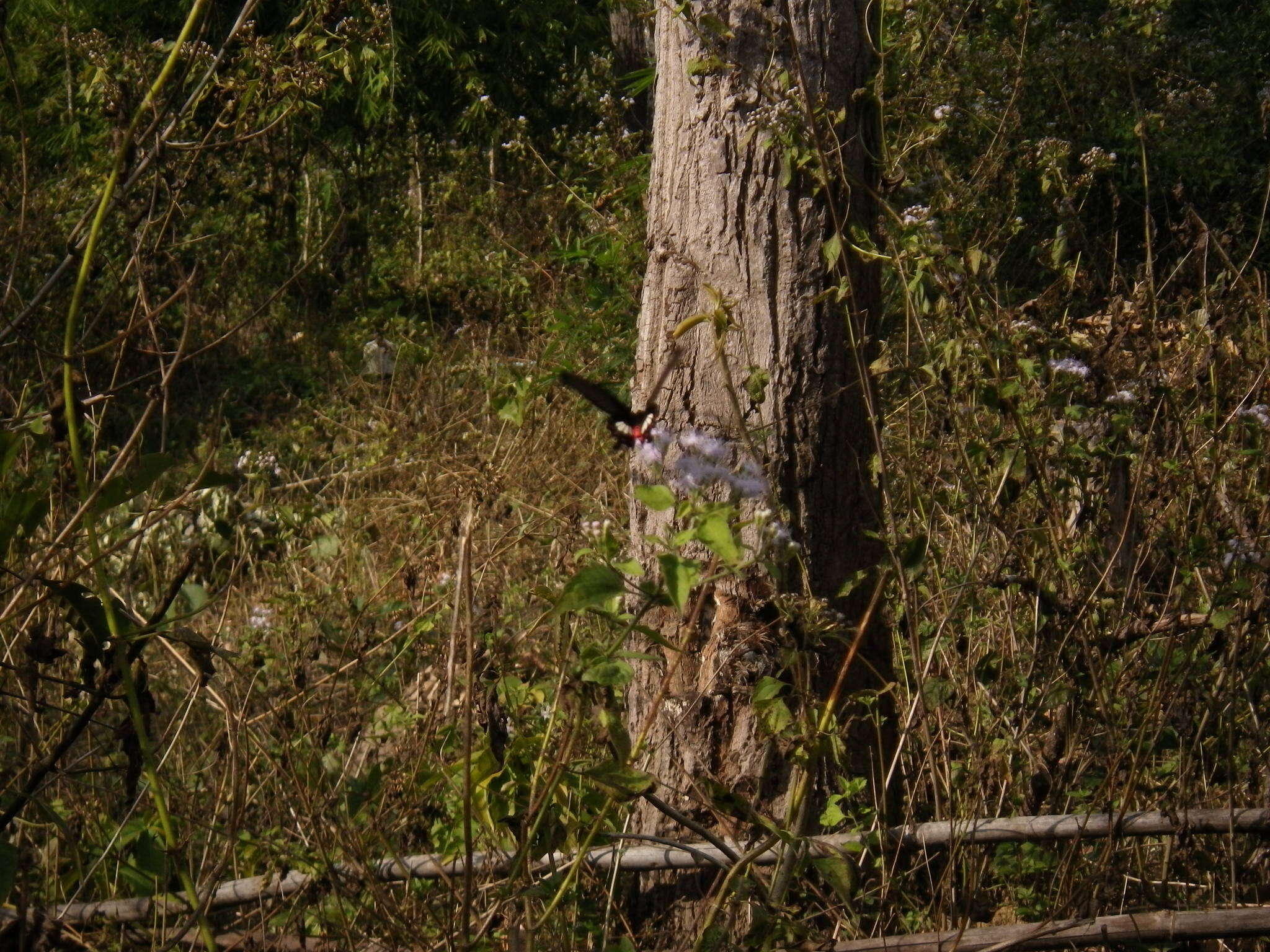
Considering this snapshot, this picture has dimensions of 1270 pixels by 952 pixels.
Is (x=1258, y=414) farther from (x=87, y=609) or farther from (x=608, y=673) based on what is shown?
(x=87, y=609)

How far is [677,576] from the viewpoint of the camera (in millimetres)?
1620

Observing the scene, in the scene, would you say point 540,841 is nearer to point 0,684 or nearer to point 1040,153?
point 0,684

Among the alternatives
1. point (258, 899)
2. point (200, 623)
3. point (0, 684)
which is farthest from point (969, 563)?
point (200, 623)

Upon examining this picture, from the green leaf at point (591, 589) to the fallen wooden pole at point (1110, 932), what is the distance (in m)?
0.92

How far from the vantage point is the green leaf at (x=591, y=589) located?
1621 millimetres

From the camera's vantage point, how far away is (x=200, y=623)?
4.52m

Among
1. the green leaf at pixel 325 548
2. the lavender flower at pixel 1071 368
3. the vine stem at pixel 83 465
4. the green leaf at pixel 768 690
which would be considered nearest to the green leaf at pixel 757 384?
the green leaf at pixel 768 690

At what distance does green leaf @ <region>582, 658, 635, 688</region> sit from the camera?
174 centimetres

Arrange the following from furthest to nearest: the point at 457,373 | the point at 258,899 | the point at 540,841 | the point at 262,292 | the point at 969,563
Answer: the point at 262,292, the point at 457,373, the point at 969,563, the point at 258,899, the point at 540,841

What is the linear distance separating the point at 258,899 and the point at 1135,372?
2.07 metres

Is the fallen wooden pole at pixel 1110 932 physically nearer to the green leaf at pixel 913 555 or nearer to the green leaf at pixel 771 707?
the green leaf at pixel 771 707

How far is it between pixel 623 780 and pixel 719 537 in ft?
1.52

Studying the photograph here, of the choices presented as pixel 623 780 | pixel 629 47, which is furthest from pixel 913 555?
pixel 629 47

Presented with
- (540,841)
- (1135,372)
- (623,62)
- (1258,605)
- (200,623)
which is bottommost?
(200,623)
